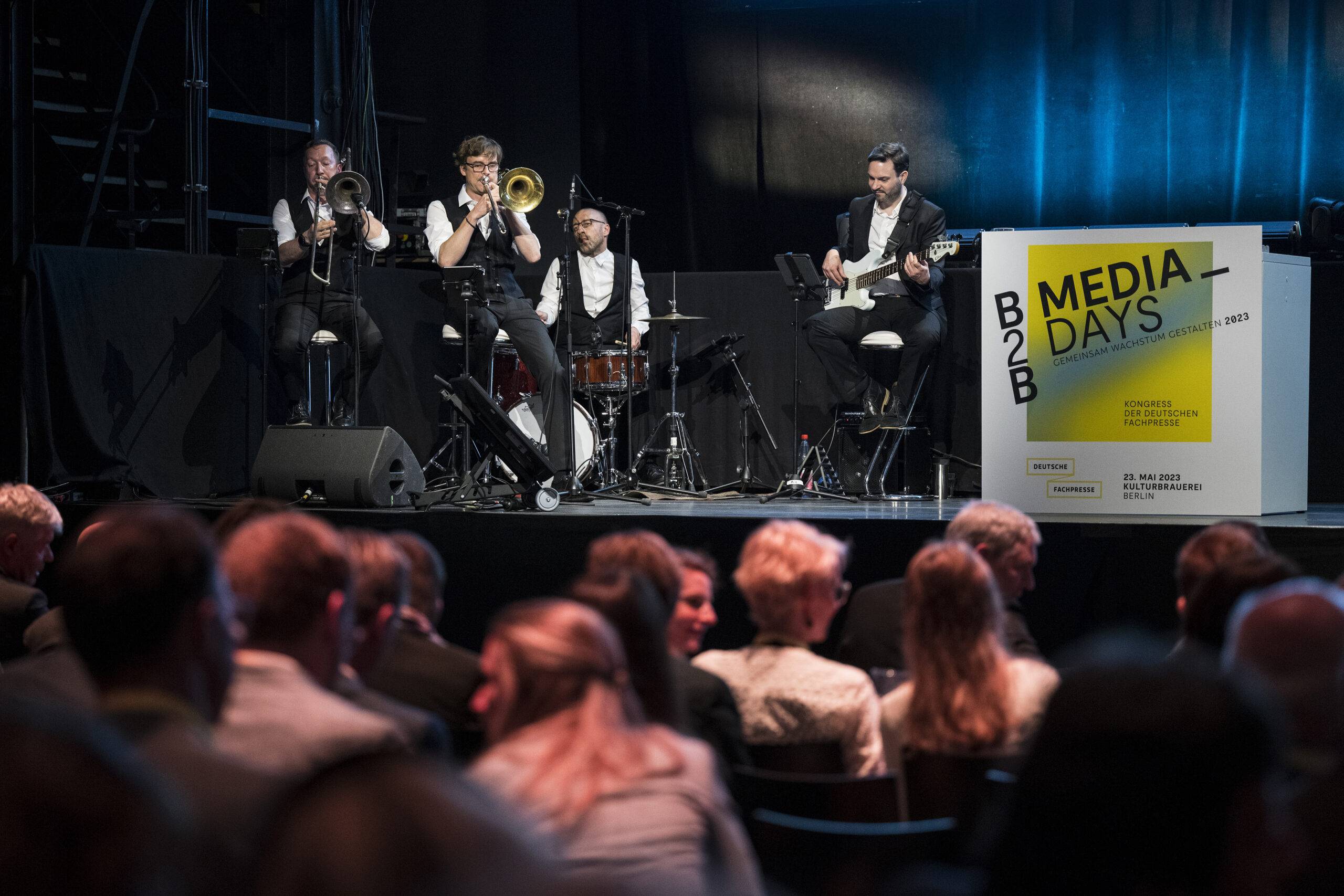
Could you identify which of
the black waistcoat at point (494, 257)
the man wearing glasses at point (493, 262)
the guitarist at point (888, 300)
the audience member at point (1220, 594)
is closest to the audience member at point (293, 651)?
the audience member at point (1220, 594)

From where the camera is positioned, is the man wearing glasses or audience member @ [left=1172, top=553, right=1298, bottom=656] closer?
audience member @ [left=1172, top=553, right=1298, bottom=656]

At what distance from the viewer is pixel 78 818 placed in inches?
35.8

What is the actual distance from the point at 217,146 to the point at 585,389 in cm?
387

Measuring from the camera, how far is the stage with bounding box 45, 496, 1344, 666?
5.86m

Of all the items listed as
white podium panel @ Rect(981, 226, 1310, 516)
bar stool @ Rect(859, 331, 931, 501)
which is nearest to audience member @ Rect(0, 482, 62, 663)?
white podium panel @ Rect(981, 226, 1310, 516)

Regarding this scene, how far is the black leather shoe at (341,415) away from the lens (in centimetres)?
802

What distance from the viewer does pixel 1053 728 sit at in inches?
46.3

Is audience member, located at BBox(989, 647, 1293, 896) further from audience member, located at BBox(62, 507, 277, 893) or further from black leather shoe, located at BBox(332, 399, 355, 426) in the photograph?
black leather shoe, located at BBox(332, 399, 355, 426)

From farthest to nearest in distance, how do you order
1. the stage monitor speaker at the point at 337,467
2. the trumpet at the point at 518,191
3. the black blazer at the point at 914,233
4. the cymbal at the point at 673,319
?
the cymbal at the point at 673,319 → the black blazer at the point at 914,233 → the trumpet at the point at 518,191 → the stage monitor speaker at the point at 337,467

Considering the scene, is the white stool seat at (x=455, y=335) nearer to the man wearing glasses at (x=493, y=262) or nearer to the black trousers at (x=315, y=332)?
the man wearing glasses at (x=493, y=262)

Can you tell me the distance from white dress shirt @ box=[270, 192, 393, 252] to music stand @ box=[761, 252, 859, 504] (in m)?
2.37

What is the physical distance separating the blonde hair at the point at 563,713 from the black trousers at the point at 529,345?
6206 mm

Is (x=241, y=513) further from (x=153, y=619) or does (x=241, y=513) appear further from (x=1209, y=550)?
(x=1209, y=550)

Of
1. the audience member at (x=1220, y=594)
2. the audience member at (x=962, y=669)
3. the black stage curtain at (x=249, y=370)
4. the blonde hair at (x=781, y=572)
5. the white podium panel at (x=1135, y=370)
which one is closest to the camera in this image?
the audience member at (x=1220, y=594)
